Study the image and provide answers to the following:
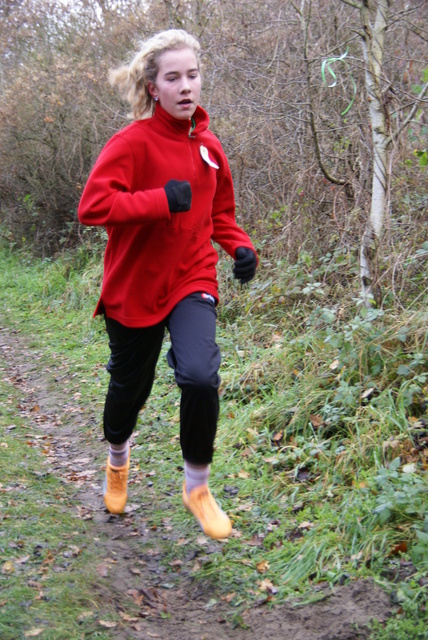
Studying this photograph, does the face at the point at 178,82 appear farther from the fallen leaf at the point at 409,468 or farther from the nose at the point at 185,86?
the fallen leaf at the point at 409,468

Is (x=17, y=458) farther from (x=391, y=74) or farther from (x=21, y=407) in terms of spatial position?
(x=391, y=74)

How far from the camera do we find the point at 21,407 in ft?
21.2

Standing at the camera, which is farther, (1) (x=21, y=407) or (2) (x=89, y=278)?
(2) (x=89, y=278)

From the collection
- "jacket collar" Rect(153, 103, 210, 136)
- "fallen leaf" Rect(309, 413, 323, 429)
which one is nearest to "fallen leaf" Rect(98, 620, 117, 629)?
"fallen leaf" Rect(309, 413, 323, 429)

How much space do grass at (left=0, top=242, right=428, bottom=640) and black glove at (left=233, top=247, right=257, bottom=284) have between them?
1266 mm

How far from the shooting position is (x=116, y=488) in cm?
401

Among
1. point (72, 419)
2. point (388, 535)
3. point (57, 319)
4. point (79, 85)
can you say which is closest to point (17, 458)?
point (72, 419)

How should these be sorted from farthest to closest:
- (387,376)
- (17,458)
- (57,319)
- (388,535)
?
1. (57,319)
2. (17,458)
3. (387,376)
4. (388,535)

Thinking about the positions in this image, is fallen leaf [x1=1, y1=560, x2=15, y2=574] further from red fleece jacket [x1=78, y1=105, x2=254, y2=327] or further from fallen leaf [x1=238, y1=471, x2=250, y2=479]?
fallen leaf [x1=238, y1=471, x2=250, y2=479]

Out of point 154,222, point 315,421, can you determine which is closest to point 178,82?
point 154,222

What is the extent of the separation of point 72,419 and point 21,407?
652mm

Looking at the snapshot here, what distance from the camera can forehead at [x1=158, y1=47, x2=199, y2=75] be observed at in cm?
327

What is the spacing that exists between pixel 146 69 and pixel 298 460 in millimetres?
2581

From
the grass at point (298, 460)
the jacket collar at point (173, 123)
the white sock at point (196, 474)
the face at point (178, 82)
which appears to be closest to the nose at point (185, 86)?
the face at point (178, 82)
